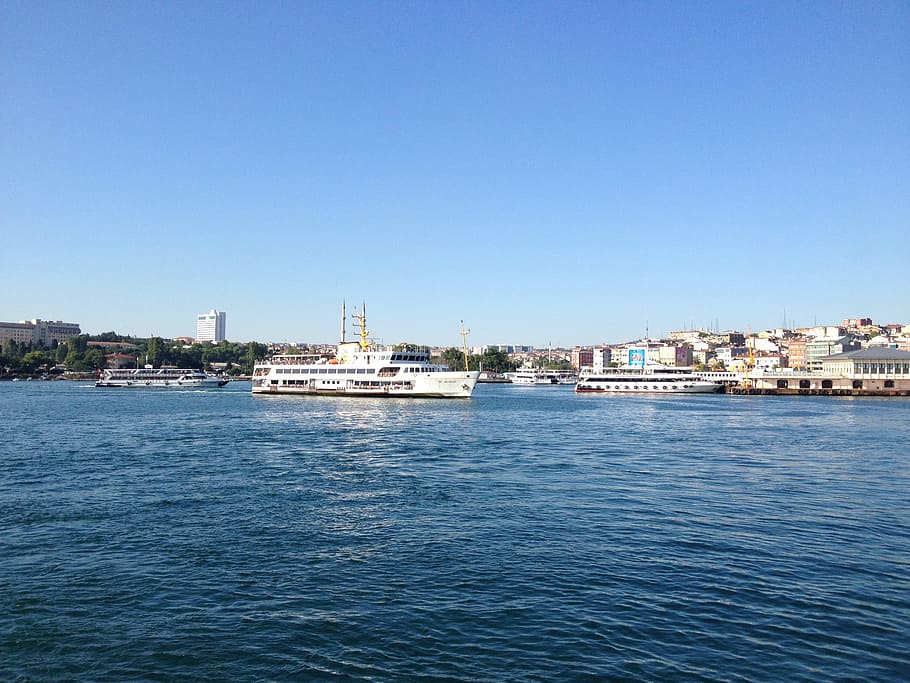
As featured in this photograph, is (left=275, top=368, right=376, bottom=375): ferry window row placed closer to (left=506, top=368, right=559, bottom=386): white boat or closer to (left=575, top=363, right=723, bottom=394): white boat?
Answer: (left=575, top=363, right=723, bottom=394): white boat

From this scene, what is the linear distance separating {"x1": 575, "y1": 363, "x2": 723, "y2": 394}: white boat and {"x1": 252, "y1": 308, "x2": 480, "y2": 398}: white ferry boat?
38.9 m

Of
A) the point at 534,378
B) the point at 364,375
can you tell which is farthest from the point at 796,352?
the point at 364,375

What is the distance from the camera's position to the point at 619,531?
16453 millimetres

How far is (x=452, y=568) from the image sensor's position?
13.3 meters

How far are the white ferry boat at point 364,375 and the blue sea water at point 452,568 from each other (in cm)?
4504

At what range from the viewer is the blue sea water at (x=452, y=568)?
948 cm

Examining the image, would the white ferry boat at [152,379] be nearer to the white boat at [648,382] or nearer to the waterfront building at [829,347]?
the white boat at [648,382]

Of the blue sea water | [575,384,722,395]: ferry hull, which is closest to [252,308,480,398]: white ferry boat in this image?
[575,384,722,395]: ferry hull

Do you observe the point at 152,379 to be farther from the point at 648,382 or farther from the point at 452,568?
the point at 452,568

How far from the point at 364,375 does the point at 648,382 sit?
49.0 m

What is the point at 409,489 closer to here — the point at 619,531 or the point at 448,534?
the point at 448,534

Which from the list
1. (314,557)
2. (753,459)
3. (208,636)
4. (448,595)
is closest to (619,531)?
(448,595)

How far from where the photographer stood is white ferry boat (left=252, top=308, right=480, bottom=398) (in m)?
74.9

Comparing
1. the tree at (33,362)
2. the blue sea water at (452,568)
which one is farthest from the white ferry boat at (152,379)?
the blue sea water at (452,568)
